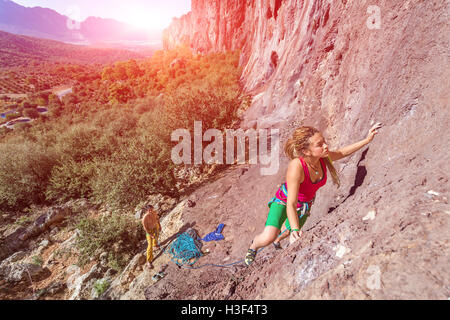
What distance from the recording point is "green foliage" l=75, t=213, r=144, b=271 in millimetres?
6598

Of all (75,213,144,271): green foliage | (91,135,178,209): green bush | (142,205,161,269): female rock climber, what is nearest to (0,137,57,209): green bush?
(91,135,178,209): green bush

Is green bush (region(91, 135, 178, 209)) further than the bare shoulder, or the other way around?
green bush (region(91, 135, 178, 209))

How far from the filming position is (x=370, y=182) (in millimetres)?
2873

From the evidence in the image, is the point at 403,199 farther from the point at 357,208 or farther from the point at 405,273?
the point at 405,273

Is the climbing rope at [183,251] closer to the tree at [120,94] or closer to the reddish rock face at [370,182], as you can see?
the reddish rock face at [370,182]

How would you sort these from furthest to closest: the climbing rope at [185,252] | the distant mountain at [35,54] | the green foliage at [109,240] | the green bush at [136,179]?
1. the distant mountain at [35,54]
2. the green bush at [136,179]
3. the green foliage at [109,240]
4. the climbing rope at [185,252]

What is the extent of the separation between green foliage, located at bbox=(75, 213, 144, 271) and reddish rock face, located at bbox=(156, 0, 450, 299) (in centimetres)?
197

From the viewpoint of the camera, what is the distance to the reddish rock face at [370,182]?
5.16 feet

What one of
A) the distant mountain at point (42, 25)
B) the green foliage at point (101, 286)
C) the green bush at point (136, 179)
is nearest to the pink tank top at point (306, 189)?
the green foliage at point (101, 286)

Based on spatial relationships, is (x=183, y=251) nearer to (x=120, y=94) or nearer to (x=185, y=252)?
(x=185, y=252)

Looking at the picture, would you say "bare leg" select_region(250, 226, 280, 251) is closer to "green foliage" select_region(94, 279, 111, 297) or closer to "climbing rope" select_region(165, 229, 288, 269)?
"climbing rope" select_region(165, 229, 288, 269)

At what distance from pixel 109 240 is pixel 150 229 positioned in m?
2.08

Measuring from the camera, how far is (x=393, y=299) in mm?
1361

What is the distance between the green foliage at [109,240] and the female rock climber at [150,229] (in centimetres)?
134
